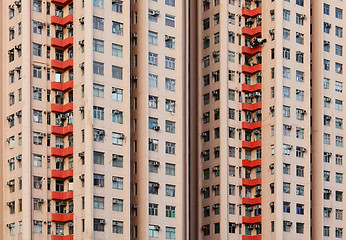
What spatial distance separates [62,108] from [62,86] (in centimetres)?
167

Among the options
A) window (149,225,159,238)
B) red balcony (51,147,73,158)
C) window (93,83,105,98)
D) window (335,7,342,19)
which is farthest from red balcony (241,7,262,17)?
Result: window (149,225,159,238)

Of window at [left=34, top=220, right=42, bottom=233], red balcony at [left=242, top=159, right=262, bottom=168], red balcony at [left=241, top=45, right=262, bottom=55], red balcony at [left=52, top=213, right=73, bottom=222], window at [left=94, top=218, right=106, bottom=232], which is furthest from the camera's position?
red balcony at [left=241, top=45, right=262, bottom=55]

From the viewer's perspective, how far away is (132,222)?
81000 mm

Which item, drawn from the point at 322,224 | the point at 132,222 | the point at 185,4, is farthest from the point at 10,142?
the point at 322,224

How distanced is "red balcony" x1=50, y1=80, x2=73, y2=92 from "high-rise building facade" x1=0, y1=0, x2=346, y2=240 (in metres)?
0.13

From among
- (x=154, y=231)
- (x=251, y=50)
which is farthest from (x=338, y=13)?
(x=154, y=231)

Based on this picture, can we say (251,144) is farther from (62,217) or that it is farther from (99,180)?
(62,217)

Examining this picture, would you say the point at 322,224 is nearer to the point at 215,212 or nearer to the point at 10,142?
the point at 215,212

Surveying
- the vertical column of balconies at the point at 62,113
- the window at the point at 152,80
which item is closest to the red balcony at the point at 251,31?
the window at the point at 152,80

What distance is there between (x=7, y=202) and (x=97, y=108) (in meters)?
9.78

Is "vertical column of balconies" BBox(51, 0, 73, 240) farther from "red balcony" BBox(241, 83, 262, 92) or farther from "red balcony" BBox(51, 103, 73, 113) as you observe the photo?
"red balcony" BBox(241, 83, 262, 92)

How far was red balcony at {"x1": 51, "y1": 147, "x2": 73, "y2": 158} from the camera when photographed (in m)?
80.1

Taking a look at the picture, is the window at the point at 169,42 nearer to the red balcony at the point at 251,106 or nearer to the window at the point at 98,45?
the window at the point at 98,45

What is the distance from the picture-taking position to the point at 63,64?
8188 centimetres
